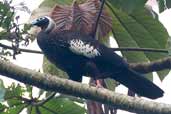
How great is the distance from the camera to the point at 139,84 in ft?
9.48

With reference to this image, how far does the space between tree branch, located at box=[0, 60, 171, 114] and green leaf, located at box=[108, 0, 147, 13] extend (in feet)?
1.51

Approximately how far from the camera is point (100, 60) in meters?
2.92

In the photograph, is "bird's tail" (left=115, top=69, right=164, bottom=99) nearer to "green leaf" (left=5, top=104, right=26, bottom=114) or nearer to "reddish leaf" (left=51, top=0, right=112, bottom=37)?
"reddish leaf" (left=51, top=0, right=112, bottom=37)

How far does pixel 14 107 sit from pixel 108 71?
0.54 metres

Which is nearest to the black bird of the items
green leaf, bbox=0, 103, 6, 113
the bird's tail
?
the bird's tail

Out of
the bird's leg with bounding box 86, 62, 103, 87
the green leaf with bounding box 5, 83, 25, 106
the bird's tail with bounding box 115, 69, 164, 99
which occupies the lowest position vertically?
the green leaf with bounding box 5, 83, 25, 106

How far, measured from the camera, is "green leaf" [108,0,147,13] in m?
2.52

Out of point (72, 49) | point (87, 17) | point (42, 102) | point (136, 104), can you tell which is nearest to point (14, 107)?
point (42, 102)

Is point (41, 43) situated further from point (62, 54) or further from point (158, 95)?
point (158, 95)

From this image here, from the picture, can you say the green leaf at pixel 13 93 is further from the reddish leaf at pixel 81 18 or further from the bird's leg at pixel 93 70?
the reddish leaf at pixel 81 18

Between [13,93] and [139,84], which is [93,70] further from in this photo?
[13,93]

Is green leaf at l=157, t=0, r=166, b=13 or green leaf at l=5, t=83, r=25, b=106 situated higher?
green leaf at l=157, t=0, r=166, b=13

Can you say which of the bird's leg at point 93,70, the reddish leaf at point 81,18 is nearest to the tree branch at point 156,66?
the bird's leg at point 93,70

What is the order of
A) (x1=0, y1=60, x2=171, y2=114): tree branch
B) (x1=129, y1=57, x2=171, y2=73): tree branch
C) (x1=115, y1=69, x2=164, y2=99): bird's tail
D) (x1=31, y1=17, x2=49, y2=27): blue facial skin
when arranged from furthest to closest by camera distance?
(x1=31, y1=17, x2=49, y2=27): blue facial skin → (x1=115, y1=69, x2=164, y2=99): bird's tail → (x1=129, y1=57, x2=171, y2=73): tree branch → (x1=0, y1=60, x2=171, y2=114): tree branch
